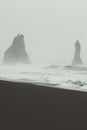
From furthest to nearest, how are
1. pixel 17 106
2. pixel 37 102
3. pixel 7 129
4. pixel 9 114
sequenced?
1. pixel 37 102
2. pixel 17 106
3. pixel 9 114
4. pixel 7 129

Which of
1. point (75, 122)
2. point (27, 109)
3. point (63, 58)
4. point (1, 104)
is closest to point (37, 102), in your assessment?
point (27, 109)

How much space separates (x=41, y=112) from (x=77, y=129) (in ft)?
1.32

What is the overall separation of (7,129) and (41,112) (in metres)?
0.41

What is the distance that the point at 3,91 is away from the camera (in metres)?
2.39

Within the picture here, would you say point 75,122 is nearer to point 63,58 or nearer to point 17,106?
point 17,106

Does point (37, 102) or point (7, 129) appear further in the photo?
point (37, 102)

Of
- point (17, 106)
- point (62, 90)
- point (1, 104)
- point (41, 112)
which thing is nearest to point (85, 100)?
point (62, 90)

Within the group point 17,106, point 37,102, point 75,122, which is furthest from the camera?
point 37,102

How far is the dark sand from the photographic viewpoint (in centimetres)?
162

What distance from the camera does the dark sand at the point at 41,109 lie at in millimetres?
1625

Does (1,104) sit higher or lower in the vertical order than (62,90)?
lower

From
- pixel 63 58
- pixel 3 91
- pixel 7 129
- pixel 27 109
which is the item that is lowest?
pixel 7 129

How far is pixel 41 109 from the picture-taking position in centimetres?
192

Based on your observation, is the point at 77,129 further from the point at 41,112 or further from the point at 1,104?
the point at 1,104
